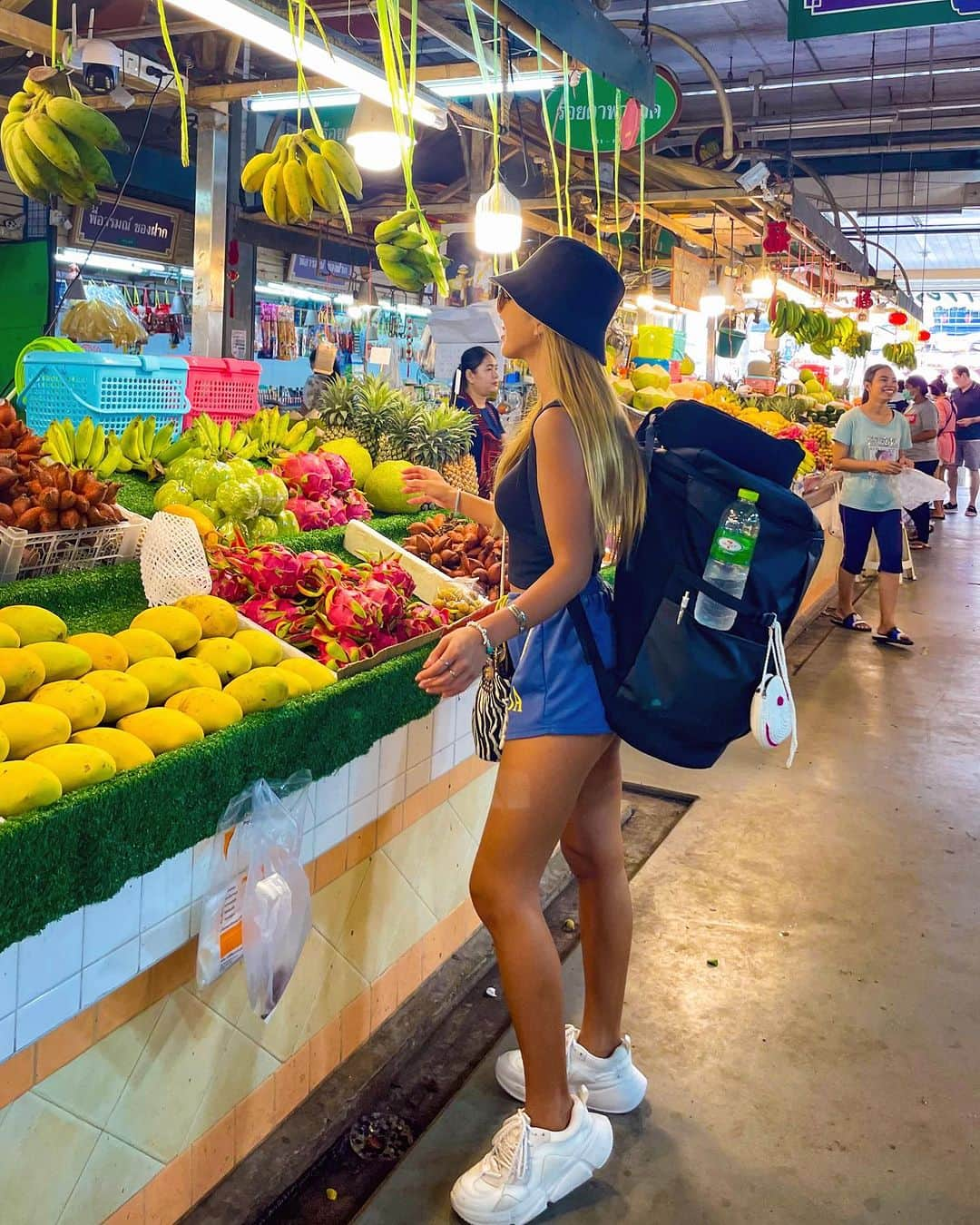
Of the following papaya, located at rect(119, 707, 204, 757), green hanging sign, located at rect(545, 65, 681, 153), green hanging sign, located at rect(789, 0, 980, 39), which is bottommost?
papaya, located at rect(119, 707, 204, 757)

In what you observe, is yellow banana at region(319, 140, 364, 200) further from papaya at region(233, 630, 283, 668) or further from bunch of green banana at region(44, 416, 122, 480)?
papaya at region(233, 630, 283, 668)

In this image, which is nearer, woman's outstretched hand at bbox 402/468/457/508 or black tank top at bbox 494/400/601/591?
black tank top at bbox 494/400/601/591

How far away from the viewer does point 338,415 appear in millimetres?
4754

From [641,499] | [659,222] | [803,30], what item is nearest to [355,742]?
[641,499]

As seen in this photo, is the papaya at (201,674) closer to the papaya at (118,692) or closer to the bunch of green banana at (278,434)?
the papaya at (118,692)

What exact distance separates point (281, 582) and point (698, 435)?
116 centimetres

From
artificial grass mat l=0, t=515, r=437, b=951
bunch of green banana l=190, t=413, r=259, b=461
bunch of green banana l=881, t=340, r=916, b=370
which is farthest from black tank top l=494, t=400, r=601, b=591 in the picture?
bunch of green banana l=881, t=340, r=916, b=370

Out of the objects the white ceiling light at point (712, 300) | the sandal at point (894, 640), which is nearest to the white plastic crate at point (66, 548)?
the sandal at point (894, 640)

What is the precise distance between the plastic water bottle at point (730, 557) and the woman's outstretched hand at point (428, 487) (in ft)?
3.05

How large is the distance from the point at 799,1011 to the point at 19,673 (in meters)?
2.34

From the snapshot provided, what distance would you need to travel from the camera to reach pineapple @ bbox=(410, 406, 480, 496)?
183 inches

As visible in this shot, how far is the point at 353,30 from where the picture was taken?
5582 mm

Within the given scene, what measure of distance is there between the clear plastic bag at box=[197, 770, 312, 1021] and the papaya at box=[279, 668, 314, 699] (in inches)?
9.2

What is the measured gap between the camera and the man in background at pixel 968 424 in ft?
50.6
